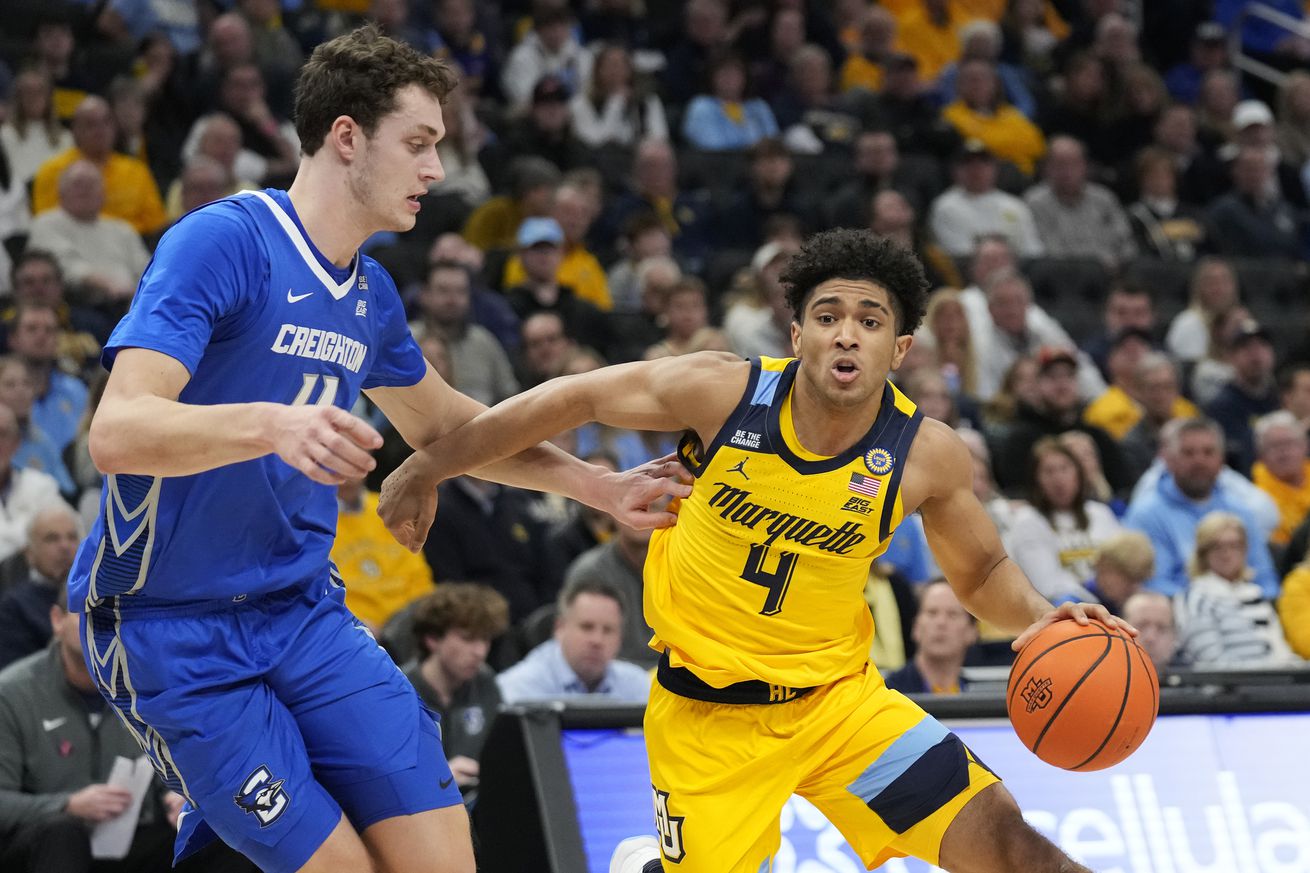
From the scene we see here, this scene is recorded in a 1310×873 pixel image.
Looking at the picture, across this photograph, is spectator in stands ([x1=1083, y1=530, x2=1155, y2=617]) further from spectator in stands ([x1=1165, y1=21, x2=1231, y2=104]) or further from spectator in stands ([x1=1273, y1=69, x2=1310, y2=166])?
spectator in stands ([x1=1165, y1=21, x2=1231, y2=104])

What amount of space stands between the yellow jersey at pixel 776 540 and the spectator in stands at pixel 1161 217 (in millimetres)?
10075

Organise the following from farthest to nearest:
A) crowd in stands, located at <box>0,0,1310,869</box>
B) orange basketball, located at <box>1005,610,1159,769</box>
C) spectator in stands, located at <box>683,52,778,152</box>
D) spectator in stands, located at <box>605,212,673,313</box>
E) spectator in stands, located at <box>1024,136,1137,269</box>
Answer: spectator in stands, located at <box>683,52,778,152</box>, spectator in stands, located at <box>1024,136,1137,269</box>, spectator in stands, located at <box>605,212,673,313</box>, crowd in stands, located at <box>0,0,1310,869</box>, orange basketball, located at <box>1005,610,1159,769</box>

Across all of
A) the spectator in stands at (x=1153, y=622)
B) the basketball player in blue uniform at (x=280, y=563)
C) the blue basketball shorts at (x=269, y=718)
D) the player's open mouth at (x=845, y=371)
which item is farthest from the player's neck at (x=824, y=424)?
the spectator in stands at (x=1153, y=622)

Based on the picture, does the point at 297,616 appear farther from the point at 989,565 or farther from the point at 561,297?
the point at 561,297

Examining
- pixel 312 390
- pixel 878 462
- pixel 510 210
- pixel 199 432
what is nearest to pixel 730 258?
pixel 510 210

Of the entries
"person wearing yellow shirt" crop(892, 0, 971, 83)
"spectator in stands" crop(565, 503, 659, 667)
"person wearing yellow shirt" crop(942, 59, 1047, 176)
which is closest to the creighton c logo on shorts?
"spectator in stands" crop(565, 503, 659, 667)

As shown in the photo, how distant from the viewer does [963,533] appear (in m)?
4.91

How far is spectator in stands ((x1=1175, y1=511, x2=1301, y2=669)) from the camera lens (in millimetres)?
8516

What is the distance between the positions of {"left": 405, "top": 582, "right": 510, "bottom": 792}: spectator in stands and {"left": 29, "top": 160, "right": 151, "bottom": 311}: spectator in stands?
4.07 metres

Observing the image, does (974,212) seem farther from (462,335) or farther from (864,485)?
(864,485)

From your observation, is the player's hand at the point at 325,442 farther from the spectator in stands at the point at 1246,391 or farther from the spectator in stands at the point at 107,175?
→ the spectator in stands at the point at 1246,391

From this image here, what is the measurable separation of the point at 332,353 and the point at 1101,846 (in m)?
3.58

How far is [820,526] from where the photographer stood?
A: 4.74 meters

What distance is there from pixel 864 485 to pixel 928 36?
12542 millimetres
